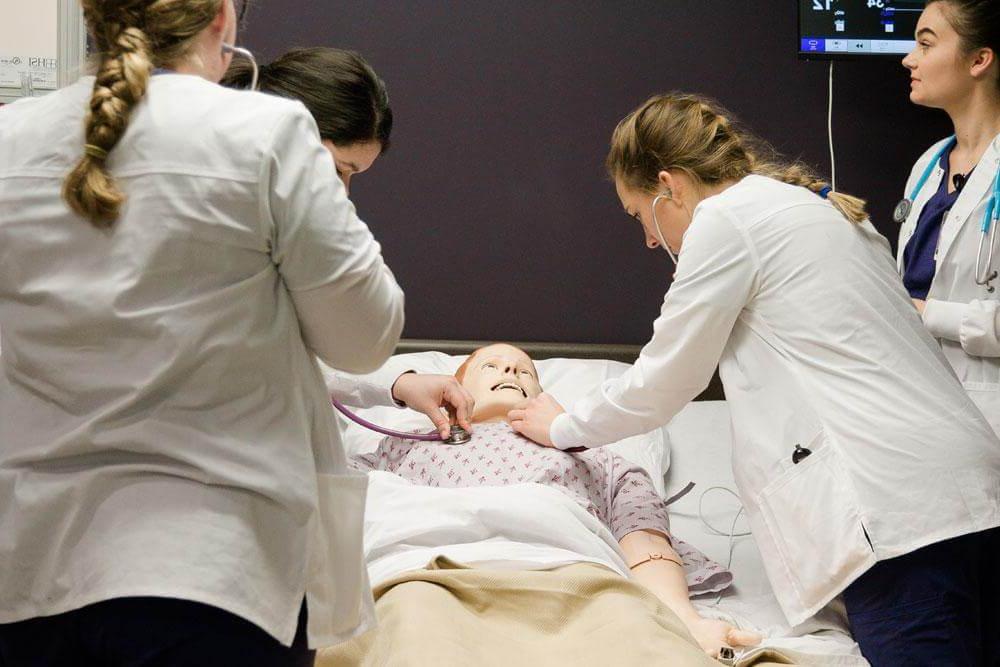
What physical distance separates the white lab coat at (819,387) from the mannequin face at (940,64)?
2.48 feet

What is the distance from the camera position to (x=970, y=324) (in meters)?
2.42

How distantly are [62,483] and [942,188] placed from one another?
86.7 inches

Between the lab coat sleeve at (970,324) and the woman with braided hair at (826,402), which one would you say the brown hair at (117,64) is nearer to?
the woman with braided hair at (826,402)

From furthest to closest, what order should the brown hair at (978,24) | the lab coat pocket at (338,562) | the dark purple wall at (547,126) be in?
the dark purple wall at (547,126), the brown hair at (978,24), the lab coat pocket at (338,562)

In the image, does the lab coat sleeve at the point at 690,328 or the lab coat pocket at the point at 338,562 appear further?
the lab coat sleeve at the point at 690,328

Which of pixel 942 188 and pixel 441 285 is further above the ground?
pixel 942 188

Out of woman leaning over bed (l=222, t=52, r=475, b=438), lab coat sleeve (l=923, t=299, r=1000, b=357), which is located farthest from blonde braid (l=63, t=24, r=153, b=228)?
lab coat sleeve (l=923, t=299, r=1000, b=357)

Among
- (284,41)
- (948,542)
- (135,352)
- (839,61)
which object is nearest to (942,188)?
(839,61)

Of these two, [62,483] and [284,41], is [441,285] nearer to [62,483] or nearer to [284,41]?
[284,41]

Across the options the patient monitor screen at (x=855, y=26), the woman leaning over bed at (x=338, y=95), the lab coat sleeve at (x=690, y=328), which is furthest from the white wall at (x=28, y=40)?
the patient monitor screen at (x=855, y=26)

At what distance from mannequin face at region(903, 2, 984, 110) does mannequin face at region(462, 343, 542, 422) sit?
1.14 metres

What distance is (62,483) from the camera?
110 centimetres

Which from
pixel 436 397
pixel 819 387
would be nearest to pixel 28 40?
pixel 436 397

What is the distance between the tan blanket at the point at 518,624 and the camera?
1.60 m
